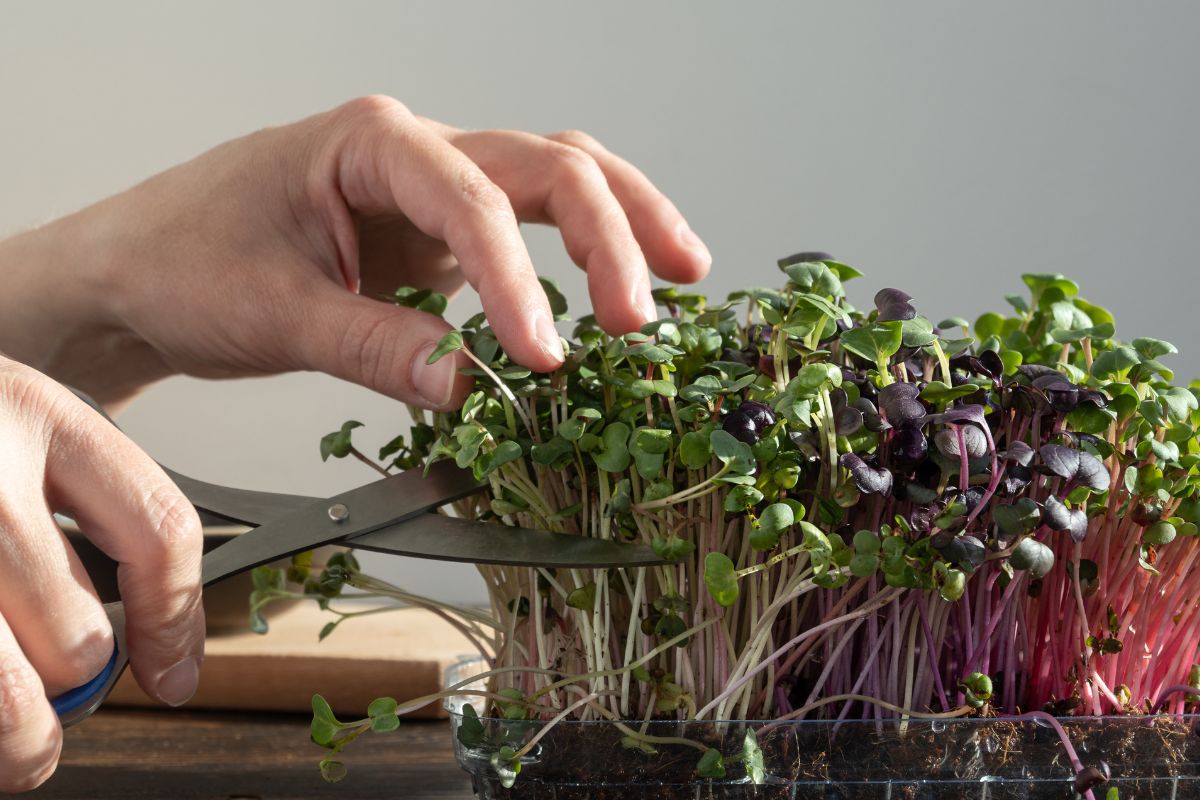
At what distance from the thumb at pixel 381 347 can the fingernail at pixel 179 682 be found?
215 mm

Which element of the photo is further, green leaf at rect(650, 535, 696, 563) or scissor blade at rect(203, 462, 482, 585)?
scissor blade at rect(203, 462, 482, 585)

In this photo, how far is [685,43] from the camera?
2.25m

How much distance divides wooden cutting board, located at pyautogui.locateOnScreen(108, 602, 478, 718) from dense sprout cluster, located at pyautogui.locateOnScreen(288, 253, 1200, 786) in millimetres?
384

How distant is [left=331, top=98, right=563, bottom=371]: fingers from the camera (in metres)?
0.63

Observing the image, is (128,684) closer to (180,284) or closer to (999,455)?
(180,284)

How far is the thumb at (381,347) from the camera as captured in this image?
66cm

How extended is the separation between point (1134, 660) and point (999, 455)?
22 centimetres

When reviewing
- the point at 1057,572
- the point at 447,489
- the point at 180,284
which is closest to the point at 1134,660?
the point at 1057,572

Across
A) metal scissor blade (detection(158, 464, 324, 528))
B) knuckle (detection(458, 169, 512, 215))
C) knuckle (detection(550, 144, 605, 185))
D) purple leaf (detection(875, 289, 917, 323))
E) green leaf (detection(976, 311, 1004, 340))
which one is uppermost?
knuckle (detection(550, 144, 605, 185))

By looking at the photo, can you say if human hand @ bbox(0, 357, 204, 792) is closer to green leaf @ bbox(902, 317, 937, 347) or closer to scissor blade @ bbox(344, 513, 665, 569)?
scissor blade @ bbox(344, 513, 665, 569)

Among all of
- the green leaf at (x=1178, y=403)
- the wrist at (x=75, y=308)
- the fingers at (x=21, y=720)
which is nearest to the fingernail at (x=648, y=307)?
the green leaf at (x=1178, y=403)

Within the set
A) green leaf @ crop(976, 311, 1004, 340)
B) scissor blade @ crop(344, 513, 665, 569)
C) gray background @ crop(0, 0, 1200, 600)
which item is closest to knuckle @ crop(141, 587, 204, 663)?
scissor blade @ crop(344, 513, 665, 569)

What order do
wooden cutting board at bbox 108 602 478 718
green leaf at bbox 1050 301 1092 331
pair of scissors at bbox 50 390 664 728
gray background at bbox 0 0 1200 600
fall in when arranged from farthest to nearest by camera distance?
gray background at bbox 0 0 1200 600, wooden cutting board at bbox 108 602 478 718, green leaf at bbox 1050 301 1092 331, pair of scissors at bbox 50 390 664 728

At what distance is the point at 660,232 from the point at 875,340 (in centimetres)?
43
